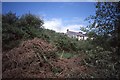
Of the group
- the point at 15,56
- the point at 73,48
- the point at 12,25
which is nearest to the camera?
the point at 15,56

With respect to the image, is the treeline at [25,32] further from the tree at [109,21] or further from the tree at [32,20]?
the tree at [109,21]

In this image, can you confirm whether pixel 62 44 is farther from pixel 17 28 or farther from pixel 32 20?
pixel 17 28

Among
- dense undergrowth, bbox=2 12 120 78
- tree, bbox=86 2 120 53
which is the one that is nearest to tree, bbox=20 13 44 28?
dense undergrowth, bbox=2 12 120 78

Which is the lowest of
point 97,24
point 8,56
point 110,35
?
point 8,56

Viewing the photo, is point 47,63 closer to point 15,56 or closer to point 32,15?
point 15,56

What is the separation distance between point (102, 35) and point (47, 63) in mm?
2631

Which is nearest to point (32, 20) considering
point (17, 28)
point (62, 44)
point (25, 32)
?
point (25, 32)

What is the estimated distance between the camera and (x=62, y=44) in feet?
33.6

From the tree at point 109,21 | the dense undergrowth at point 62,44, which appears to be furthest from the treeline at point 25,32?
the tree at point 109,21

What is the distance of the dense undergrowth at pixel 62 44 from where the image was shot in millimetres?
5023

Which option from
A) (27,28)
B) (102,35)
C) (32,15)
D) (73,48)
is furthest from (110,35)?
(32,15)

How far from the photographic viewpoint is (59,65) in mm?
6516

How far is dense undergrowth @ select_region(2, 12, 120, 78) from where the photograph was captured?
502 centimetres

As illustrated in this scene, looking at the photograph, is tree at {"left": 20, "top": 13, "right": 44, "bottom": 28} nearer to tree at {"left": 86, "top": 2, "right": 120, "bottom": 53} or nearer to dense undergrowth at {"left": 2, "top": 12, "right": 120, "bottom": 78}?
dense undergrowth at {"left": 2, "top": 12, "right": 120, "bottom": 78}
